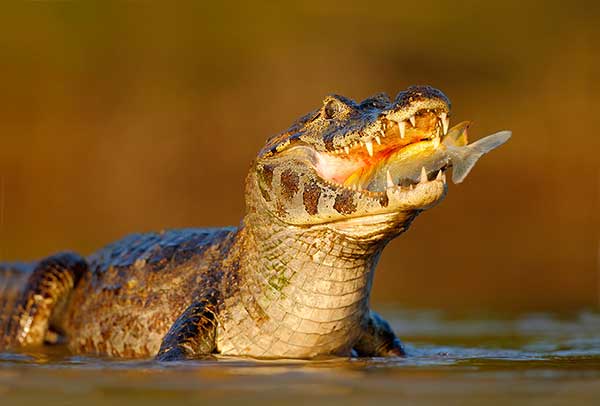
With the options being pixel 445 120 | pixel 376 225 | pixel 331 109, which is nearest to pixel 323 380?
pixel 376 225

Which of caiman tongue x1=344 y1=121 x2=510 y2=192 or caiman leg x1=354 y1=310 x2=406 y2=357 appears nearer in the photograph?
caiman tongue x1=344 y1=121 x2=510 y2=192

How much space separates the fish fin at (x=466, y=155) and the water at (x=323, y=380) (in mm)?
940

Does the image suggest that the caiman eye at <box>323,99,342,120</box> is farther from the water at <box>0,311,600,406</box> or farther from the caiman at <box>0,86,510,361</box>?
the water at <box>0,311,600,406</box>

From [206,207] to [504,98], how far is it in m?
7.90

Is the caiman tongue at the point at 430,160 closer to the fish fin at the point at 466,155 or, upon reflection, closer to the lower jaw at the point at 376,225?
the fish fin at the point at 466,155

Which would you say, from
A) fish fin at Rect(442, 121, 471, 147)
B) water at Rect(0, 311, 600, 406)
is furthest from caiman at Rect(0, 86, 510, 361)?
water at Rect(0, 311, 600, 406)

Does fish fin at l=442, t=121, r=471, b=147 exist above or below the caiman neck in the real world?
above

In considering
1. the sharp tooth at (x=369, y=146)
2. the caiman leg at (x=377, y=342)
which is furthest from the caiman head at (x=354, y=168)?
the caiman leg at (x=377, y=342)

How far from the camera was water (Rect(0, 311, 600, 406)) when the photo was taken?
4.75 metres

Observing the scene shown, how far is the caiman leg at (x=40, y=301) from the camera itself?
8375 mm

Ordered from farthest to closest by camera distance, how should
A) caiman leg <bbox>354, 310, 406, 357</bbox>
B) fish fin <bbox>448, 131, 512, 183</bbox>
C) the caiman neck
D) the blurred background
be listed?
the blurred background, caiman leg <bbox>354, 310, 406, 357</bbox>, the caiman neck, fish fin <bbox>448, 131, 512, 183</bbox>

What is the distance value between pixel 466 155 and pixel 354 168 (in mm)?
626

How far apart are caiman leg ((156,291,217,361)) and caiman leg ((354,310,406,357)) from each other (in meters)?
0.96

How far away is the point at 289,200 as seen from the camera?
6.55m
